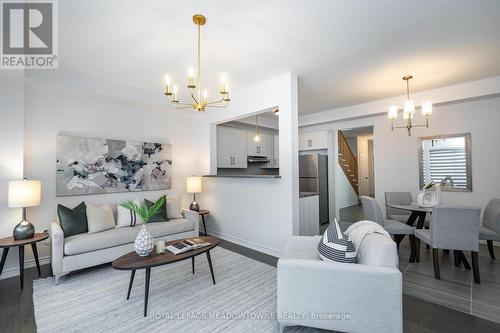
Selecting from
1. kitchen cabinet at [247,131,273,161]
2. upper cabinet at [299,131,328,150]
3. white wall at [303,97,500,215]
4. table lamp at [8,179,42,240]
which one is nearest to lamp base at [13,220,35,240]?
table lamp at [8,179,42,240]

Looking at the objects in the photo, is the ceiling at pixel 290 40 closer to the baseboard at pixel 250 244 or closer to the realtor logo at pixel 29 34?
the realtor logo at pixel 29 34

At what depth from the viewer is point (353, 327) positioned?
1.57 m

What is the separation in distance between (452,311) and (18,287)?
14.4 ft

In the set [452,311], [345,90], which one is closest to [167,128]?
[345,90]

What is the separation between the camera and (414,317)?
1915 millimetres

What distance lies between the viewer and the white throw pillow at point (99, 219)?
303 cm

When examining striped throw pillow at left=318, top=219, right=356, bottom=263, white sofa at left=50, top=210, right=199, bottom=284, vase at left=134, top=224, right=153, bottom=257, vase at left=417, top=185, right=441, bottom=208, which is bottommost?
white sofa at left=50, top=210, right=199, bottom=284

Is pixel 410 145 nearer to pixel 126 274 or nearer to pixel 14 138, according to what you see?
pixel 126 274

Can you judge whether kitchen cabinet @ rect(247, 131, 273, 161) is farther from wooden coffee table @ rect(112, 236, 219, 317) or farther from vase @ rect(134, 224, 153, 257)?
vase @ rect(134, 224, 153, 257)

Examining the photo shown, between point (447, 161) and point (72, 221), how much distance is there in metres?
6.13

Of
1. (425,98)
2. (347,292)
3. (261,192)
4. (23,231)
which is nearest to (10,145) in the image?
(23,231)

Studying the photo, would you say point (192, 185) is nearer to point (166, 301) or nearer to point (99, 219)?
point (99, 219)

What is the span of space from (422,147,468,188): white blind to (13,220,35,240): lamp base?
6.19m

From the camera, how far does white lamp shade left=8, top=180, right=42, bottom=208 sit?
Result: 99.8 inches
